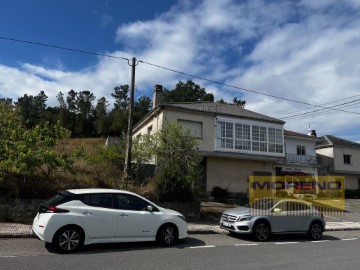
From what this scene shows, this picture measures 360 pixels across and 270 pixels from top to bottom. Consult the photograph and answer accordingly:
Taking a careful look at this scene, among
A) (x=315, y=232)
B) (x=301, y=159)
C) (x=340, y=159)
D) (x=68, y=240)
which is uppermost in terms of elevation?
(x=340, y=159)

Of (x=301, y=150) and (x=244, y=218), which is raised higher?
(x=301, y=150)

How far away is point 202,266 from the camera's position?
745cm

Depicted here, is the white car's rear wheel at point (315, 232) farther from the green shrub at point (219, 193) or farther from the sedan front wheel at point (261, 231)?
the green shrub at point (219, 193)

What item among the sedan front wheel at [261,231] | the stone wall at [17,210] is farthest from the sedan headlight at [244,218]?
the stone wall at [17,210]

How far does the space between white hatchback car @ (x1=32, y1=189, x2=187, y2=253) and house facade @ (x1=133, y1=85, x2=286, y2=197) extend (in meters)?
14.8

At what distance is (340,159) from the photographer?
135 feet

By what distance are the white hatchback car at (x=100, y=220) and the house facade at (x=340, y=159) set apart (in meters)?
34.9

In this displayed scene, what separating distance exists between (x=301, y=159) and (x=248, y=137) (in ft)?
44.0

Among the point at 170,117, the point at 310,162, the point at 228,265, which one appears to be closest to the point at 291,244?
the point at 228,265

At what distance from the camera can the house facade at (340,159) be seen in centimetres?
4062

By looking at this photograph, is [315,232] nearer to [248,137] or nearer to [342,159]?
[248,137]

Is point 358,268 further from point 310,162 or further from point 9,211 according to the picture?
point 310,162

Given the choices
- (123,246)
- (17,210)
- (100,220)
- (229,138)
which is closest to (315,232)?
(123,246)

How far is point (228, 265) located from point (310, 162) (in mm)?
32704
